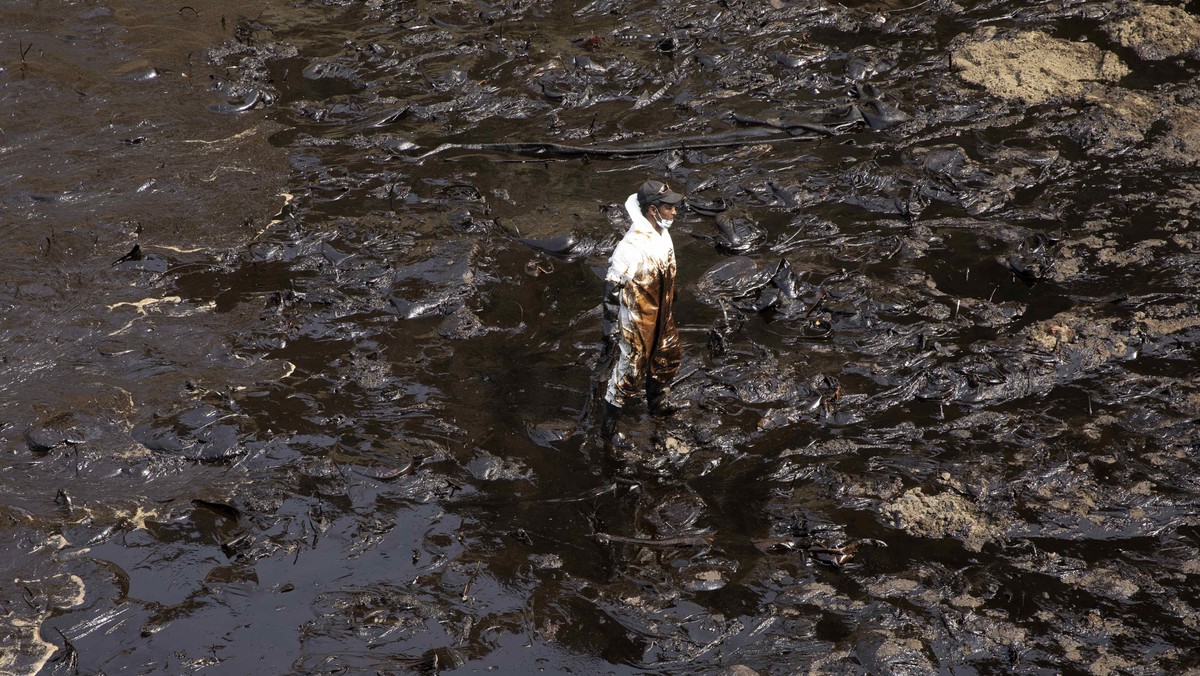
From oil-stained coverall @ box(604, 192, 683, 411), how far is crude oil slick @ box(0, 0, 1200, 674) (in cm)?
44

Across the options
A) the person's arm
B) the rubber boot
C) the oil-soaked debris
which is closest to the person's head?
the person's arm

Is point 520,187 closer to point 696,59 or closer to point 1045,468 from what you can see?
point 696,59

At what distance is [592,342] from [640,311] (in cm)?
121

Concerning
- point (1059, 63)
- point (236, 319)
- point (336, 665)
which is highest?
point (1059, 63)

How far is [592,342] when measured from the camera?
23.1 feet

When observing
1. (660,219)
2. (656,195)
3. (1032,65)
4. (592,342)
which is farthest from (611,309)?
(1032,65)

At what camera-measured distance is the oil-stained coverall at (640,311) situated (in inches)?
227

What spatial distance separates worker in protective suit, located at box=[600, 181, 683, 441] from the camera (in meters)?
5.74

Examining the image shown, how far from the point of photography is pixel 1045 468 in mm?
5773

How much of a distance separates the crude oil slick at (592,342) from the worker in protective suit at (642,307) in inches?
15.3

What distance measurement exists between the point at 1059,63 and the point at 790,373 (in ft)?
17.7

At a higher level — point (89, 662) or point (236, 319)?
point (236, 319)

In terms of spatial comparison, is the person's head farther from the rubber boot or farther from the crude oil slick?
the crude oil slick

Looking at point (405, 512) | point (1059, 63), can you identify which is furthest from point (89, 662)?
point (1059, 63)
